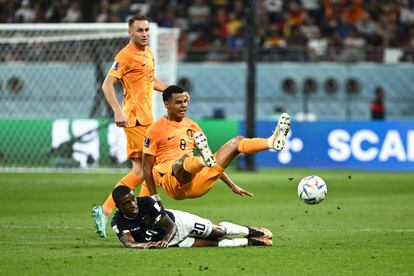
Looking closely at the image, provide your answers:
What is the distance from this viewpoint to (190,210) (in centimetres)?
1622

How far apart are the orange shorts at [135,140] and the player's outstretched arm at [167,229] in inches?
80.3

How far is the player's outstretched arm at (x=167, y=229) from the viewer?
1081cm

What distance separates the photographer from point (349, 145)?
26500 millimetres

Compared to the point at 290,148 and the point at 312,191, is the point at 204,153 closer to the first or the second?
the point at 312,191

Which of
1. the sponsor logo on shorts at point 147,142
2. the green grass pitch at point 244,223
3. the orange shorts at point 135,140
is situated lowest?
the green grass pitch at point 244,223

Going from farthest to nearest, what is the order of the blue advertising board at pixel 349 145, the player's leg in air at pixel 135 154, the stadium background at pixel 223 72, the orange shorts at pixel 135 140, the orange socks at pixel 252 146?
the blue advertising board at pixel 349 145 < the stadium background at pixel 223 72 < the orange shorts at pixel 135 140 < the player's leg in air at pixel 135 154 < the orange socks at pixel 252 146

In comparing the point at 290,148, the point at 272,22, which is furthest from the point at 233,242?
the point at 272,22

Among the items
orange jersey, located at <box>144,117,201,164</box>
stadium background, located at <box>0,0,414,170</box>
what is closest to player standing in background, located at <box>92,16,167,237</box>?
orange jersey, located at <box>144,117,201,164</box>

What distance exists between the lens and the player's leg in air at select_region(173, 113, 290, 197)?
10633 mm

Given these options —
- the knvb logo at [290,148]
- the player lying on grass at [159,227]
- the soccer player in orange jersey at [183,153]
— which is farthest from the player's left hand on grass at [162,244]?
the knvb logo at [290,148]

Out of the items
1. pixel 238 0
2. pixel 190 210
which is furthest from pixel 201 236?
pixel 238 0

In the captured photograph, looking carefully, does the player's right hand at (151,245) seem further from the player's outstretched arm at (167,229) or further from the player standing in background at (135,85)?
the player standing in background at (135,85)

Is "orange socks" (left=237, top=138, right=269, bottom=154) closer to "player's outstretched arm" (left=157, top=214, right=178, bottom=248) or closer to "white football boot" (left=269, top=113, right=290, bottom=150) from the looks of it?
"white football boot" (left=269, top=113, right=290, bottom=150)

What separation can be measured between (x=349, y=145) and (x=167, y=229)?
16036mm
